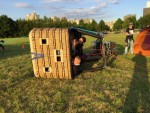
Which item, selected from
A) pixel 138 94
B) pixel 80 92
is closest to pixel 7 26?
pixel 80 92

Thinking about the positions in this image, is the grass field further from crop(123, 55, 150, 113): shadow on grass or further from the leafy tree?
the leafy tree

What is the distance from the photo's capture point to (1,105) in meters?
6.04

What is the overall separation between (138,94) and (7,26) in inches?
2963

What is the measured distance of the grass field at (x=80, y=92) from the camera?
5.69 meters

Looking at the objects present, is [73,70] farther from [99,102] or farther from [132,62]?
[132,62]

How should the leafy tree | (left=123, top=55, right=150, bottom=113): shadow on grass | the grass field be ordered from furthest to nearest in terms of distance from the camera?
Answer: the leafy tree → the grass field → (left=123, top=55, right=150, bottom=113): shadow on grass

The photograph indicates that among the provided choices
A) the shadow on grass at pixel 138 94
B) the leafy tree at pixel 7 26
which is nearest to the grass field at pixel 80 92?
the shadow on grass at pixel 138 94

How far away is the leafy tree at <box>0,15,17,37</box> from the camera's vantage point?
75.9 m

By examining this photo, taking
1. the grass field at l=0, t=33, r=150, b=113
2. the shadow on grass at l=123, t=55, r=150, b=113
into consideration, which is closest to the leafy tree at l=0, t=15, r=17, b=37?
the grass field at l=0, t=33, r=150, b=113

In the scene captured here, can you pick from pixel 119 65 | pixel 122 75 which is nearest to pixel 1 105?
pixel 122 75

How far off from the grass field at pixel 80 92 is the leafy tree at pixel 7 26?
70066 millimetres

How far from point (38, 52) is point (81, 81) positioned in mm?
1934

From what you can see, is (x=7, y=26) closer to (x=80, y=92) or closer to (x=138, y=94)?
(x=80, y=92)

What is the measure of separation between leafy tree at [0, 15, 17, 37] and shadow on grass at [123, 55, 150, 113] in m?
71.8
